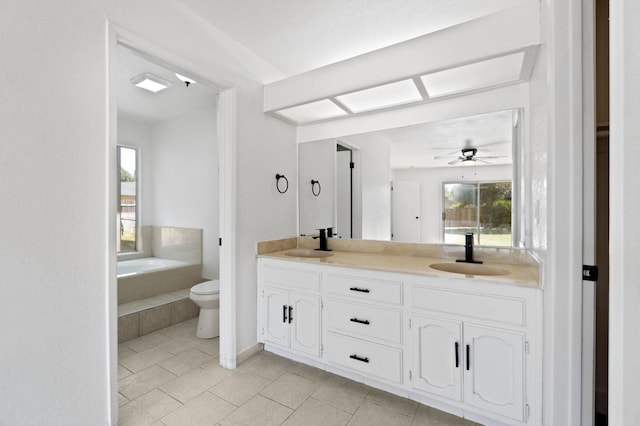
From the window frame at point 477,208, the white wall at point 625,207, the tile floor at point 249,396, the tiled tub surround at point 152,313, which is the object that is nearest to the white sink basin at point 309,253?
the tile floor at point 249,396

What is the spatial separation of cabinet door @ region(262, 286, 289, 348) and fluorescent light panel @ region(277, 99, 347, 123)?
1.53 m

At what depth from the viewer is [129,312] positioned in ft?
9.07

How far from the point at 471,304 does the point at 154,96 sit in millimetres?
3666

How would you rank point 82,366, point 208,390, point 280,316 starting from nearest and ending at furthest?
point 82,366, point 208,390, point 280,316

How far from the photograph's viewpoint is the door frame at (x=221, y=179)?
150cm

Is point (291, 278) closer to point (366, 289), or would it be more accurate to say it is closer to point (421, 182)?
point (366, 289)

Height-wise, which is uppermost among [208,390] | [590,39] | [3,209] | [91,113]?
[590,39]

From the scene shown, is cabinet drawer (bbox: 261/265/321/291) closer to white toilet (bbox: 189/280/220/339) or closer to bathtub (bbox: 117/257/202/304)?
white toilet (bbox: 189/280/220/339)

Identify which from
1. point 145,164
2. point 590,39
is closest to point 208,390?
point 590,39

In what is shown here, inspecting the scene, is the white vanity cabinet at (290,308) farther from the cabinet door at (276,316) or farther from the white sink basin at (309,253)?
the white sink basin at (309,253)

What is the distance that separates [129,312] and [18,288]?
5.69 ft

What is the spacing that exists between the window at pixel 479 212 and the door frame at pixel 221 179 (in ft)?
5.41

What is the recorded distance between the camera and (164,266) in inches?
148

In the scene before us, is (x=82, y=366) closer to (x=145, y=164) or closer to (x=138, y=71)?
(x=138, y=71)
